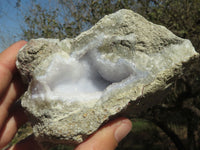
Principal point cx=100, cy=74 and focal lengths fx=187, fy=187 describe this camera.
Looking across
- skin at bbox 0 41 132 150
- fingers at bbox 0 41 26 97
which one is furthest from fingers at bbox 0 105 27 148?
fingers at bbox 0 41 26 97

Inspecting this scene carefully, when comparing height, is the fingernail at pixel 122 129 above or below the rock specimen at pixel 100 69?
below

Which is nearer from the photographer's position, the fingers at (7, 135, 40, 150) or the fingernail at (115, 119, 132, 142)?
the fingernail at (115, 119, 132, 142)

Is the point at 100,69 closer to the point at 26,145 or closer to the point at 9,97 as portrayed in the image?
the point at 9,97

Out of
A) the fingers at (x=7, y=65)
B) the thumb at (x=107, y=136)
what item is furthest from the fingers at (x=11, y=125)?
the thumb at (x=107, y=136)

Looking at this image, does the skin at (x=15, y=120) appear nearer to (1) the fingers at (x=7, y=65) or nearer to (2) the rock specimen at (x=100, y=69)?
(1) the fingers at (x=7, y=65)

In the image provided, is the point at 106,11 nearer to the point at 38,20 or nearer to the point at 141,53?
the point at 38,20

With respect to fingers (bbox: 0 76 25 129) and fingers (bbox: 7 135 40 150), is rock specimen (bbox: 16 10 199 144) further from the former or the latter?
fingers (bbox: 7 135 40 150)

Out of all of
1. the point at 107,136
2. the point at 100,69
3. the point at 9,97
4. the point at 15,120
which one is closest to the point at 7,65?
the point at 9,97

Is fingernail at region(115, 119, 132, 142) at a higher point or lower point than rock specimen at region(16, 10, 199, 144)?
lower

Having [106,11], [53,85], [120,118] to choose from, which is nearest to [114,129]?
[120,118]
